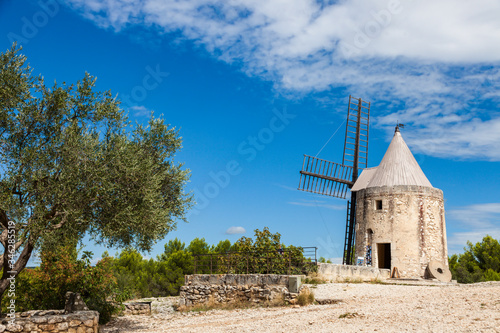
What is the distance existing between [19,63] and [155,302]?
39.8ft

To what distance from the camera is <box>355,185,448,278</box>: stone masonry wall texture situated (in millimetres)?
20797

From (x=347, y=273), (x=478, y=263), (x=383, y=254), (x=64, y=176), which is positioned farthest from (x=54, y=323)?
(x=478, y=263)

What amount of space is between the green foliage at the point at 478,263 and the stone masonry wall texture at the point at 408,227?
18.0 ft

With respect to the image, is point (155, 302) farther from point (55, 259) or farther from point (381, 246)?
point (381, 246)

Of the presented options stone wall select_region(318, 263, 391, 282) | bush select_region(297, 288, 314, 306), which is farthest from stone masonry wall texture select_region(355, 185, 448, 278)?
bush select_region(297, 288, 314, 306)

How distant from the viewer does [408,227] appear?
829 inches

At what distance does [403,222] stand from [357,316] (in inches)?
467

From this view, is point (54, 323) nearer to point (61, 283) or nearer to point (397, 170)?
point (61, 283)

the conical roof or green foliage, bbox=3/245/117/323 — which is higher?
the conical roof

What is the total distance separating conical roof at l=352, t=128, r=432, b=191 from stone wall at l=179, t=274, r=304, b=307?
954 cm

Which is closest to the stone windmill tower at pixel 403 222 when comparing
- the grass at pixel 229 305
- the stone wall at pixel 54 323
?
the grass at pixel 229 305

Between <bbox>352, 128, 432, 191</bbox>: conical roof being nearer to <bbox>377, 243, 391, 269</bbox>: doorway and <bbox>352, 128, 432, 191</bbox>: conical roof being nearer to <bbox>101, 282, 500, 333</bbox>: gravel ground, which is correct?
<bbox>377, 243, 391, 269</bbox>: doorway

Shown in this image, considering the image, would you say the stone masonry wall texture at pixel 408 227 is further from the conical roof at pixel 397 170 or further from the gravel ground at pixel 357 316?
the gravel ground at pixel 357 316

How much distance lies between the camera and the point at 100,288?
48.3ft
